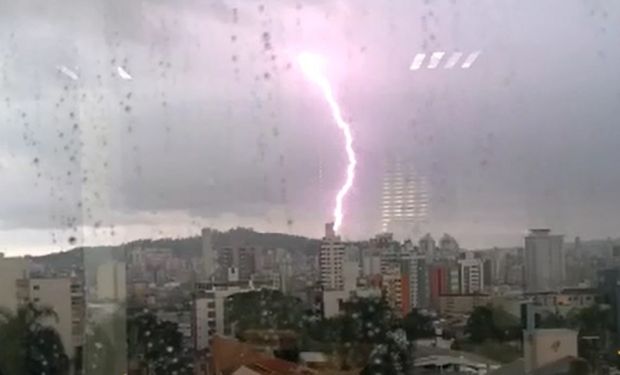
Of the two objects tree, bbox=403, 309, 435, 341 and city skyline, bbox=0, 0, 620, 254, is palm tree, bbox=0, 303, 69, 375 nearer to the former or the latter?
city skyline, bbox=0, 0, 620, 254

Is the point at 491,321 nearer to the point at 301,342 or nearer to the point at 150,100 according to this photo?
the point at 301,342

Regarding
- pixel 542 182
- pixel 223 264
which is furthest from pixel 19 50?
pixel 542 182

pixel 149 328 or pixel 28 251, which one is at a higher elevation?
pixel 28 251

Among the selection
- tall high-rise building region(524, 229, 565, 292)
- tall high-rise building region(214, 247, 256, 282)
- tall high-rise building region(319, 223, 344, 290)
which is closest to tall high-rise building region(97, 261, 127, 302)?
tall high-rise building region(214, 247, 256, 282)

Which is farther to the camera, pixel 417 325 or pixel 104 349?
pixel 104 349

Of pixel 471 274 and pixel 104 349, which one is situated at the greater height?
pixel 471 274

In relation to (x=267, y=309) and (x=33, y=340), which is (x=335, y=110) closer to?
(x=267, y=309)

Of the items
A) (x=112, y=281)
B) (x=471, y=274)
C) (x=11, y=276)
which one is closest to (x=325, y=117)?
(x=471, y=274)
